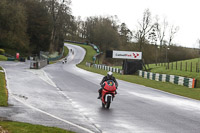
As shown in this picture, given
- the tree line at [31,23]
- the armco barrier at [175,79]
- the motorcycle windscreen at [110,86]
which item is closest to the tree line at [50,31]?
the tree line at [31,23]

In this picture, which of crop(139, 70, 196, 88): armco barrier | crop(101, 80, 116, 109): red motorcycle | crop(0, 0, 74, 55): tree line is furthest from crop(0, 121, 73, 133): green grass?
crop(0, 0, 74, 55): tree line

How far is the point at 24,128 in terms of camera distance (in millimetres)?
6992

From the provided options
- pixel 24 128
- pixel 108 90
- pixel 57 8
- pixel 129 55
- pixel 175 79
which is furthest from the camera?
pixel 57 8

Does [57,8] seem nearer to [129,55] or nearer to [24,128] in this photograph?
[129,55]

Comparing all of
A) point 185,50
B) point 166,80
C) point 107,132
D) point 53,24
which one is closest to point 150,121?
point 107,132

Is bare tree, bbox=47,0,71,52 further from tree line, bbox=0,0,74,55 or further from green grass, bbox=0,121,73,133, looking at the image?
green grass, bbox=0,121,73,133

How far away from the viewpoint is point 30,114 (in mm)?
9242

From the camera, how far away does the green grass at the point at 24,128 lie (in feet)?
22.1

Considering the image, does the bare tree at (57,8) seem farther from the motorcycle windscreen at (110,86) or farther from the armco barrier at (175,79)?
the motorcycle windscreen at (110,86)

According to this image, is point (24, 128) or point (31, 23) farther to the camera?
point (31, 23)

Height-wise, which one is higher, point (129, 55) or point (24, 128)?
point (129, 55)

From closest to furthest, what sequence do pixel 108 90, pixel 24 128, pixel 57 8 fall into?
pixel 24 128 < pixel 108 90 < pixel 57 8

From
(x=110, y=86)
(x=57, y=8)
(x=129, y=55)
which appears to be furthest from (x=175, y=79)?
(x=57, y=8)

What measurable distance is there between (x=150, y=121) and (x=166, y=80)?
2254 centimetres
